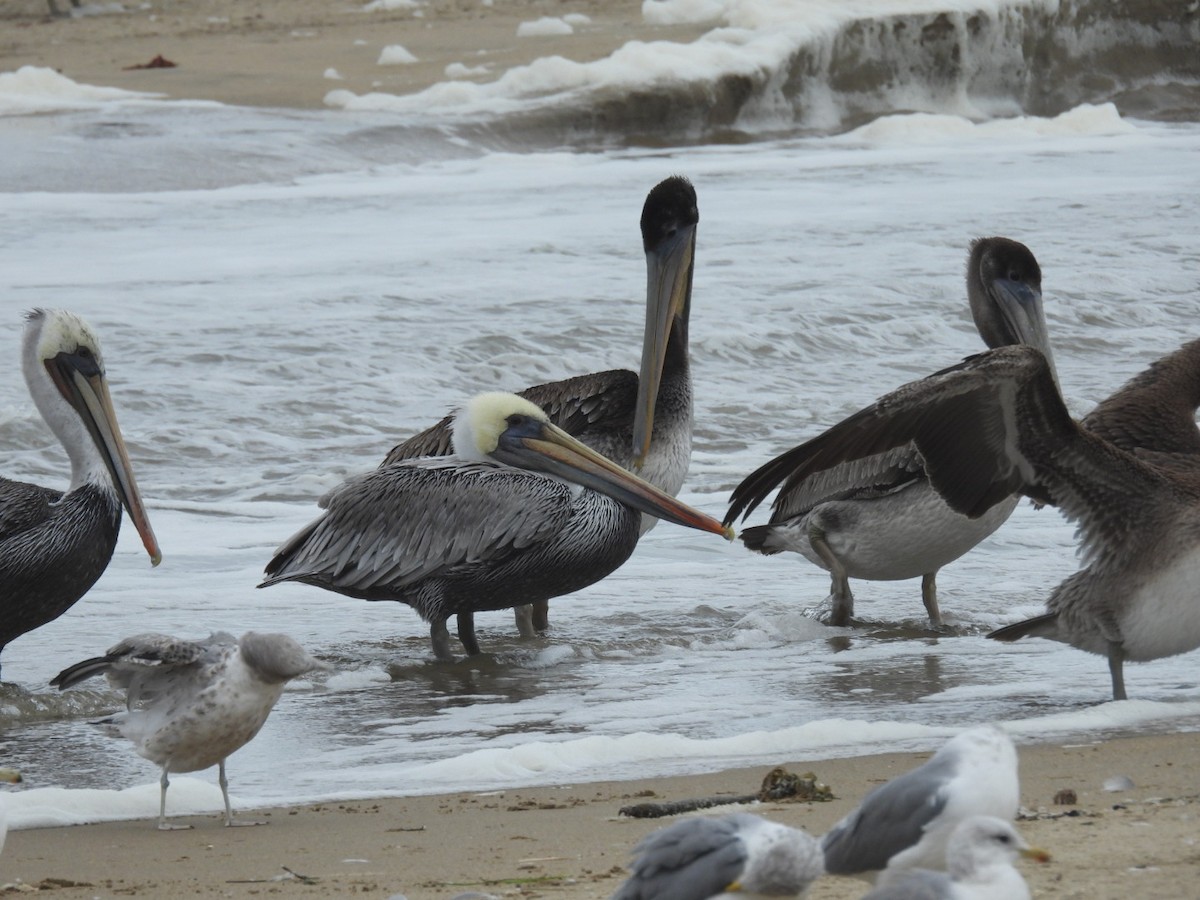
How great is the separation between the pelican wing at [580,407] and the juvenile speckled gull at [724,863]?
427cm

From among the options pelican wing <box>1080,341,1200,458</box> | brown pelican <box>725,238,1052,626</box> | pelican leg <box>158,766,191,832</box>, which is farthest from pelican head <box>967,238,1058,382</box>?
pelican leg <box>158,766,191,832</box>

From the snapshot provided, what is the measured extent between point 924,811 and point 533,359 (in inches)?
324

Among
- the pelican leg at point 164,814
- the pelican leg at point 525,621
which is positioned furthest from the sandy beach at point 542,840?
the pelican leg at point 525,621

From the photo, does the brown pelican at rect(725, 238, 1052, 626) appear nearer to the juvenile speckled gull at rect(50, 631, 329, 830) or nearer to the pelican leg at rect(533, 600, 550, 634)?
the pelican leg at rect(533, 600, 550, 634)

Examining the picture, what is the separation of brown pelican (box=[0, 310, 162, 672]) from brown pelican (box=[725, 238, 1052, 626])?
86.0 inches

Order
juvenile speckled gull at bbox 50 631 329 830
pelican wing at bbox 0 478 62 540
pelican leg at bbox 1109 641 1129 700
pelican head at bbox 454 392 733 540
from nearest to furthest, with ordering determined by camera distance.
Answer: juvenile speckled gull at bbox 50 631 329 830, pelican leg at bbox 1109 641 1129 700, pelican wing at bbox 0 478 62 540, pelican head at bbox 454 392 733 540

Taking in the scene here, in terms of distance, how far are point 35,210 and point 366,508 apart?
1041 centimetres

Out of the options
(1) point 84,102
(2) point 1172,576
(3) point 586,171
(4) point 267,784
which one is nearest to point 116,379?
(4) point 267,784

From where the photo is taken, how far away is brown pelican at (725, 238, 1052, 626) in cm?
640

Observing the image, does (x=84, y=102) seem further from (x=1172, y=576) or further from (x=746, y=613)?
(x=1172, y=576)

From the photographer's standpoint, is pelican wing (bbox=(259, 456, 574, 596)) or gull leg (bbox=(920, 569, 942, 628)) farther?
gull leg (bbox=(920, 569, 942, 628))

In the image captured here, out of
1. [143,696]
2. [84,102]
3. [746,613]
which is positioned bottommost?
[746,613]

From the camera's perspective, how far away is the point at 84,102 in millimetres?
21156

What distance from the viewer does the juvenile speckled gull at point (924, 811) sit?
115 inches
